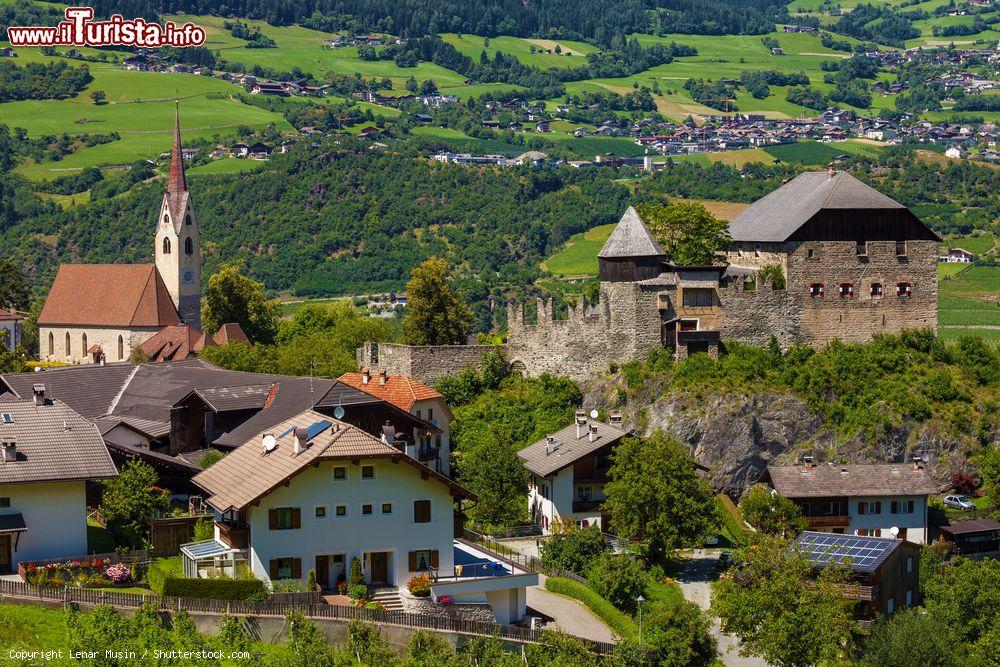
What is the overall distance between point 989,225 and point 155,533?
395 ft

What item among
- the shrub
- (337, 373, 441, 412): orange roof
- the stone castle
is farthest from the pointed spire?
the shrub

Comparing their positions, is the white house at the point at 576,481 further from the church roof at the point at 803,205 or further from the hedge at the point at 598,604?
the church roof at the point at 803,205

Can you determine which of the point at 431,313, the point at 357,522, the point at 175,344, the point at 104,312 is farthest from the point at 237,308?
the point at 357,522

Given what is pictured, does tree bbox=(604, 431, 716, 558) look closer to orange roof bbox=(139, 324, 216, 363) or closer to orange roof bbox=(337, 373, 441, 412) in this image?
orange roof bbox=(337, 373, 441, 412)

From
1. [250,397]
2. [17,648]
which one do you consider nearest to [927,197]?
[250,397]

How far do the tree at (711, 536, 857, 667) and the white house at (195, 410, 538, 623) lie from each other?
735cm

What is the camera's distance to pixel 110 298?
→ 369ft

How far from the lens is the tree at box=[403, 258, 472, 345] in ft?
259

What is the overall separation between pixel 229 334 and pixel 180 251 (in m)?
31.1

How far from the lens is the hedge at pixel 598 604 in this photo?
5109cm

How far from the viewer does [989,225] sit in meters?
156

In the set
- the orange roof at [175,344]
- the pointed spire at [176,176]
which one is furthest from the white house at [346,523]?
the pointed spire at [176,176]

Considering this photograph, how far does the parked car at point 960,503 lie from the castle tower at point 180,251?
222 feet

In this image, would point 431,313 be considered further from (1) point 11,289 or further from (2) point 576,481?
(1) point 11,289
